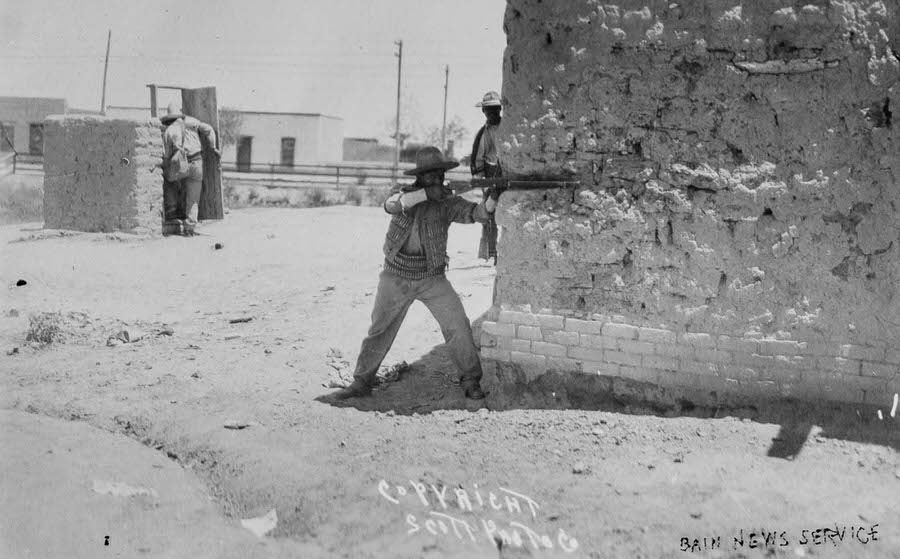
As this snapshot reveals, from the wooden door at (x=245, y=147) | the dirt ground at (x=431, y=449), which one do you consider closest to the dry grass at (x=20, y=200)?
the dirt ground at (x=431, y=449)

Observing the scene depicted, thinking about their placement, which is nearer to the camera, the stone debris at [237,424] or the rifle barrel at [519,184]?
the rifle barrel at [519,184]

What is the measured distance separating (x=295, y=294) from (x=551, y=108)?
15.0 ft

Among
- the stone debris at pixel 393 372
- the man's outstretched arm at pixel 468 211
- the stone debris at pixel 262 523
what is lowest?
the stone debris at pixel 262 523

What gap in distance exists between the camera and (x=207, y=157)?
14.2 m

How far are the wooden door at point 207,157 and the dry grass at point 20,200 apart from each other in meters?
3.90

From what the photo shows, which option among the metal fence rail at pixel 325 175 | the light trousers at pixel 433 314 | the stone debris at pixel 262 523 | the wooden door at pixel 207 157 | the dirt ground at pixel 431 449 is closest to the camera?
the dirt ground at pixel 431 449

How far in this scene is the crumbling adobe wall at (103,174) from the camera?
1225 centimetres

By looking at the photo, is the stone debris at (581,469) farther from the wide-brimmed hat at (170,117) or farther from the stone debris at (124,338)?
the wide-brimmed hat at (170,117)

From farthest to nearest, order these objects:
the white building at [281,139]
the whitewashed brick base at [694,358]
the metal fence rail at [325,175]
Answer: the white building at [281,139] < the metal fence rail at [325,175] < the whitewashed brick base at [694,358]

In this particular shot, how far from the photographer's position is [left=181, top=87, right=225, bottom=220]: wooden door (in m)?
14.2

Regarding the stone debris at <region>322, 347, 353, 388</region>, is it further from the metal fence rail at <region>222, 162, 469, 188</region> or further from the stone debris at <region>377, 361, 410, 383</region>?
the metal fence rail at <region>222, 162, 469, 188</region>

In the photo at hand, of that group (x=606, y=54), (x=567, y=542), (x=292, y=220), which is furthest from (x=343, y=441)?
(x=292, y=220)

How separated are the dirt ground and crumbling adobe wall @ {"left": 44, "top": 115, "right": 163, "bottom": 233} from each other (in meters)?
3.83

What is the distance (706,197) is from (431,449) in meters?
2.06
